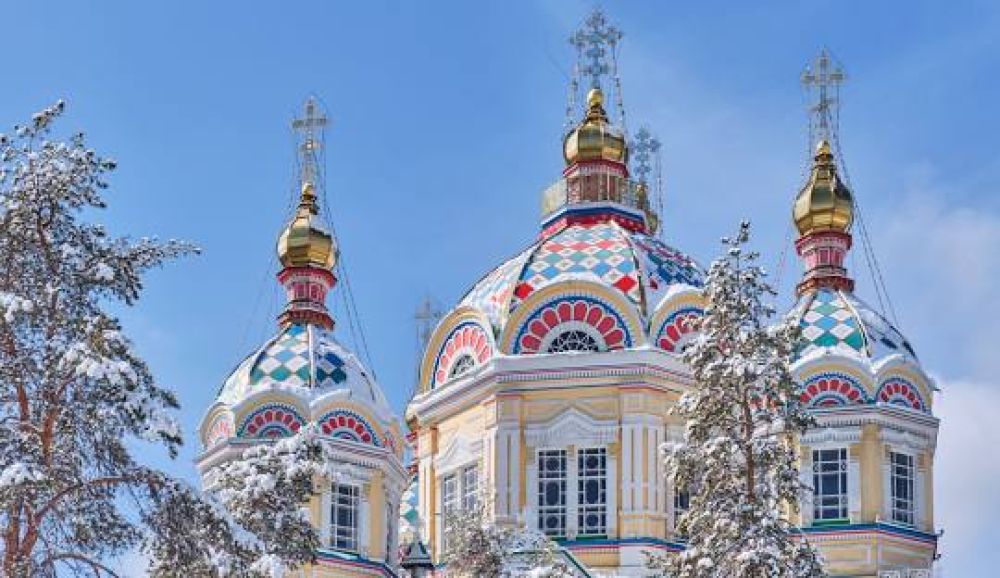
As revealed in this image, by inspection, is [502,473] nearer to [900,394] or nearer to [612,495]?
[612,495]

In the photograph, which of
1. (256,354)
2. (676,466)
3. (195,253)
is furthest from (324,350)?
(195,253)

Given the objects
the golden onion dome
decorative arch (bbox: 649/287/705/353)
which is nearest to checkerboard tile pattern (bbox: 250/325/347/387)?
decorative arch (bbox: 649/287/705/353)

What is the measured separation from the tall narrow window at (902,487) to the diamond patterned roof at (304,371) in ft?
27.6

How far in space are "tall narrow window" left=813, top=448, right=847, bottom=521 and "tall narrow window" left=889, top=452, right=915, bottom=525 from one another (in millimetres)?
817

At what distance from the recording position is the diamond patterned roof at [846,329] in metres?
32.9

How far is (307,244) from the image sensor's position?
120 feet

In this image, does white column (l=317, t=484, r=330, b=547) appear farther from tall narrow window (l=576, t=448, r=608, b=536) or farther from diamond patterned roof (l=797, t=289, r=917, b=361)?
diamond patterned roof (l=797, t=289, r=917, b=361)

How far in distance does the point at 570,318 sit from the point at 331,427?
14.0 ft

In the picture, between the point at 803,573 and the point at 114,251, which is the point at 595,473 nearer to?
the point at 803,573

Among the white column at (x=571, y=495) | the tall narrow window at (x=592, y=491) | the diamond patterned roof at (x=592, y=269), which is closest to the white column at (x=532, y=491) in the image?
the white column at (x=571, y=495)

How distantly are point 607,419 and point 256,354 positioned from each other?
610cm

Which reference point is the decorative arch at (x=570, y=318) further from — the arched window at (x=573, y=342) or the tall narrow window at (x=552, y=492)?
the tall narrow window at (x=552, y=492)

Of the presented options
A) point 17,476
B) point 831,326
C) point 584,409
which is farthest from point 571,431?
point 17,476

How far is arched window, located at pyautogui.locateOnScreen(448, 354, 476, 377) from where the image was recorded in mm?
34719
